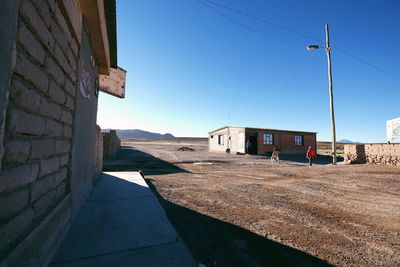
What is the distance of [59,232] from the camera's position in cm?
208

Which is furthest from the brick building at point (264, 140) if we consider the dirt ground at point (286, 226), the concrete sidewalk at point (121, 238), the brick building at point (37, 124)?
the brick building at point (37, 124)

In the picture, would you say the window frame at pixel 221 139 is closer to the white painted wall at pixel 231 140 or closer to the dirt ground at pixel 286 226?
the white painted wall at pixel 231 140

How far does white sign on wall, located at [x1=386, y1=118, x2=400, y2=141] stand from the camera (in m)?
→ 12.9

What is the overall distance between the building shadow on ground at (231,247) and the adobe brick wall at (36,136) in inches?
62.7

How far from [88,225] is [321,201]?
16.5 ft

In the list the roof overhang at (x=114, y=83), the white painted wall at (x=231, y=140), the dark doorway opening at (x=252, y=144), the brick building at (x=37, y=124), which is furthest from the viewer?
the dark doorway opening at (x=252, y=144)

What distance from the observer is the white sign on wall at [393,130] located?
42.3 ft

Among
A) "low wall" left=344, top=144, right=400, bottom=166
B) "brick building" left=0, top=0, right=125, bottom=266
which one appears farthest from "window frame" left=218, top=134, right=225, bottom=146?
"brick building" left=0, top=0, right=125, bottom=266

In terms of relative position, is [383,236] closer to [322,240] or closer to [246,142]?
[322,240]

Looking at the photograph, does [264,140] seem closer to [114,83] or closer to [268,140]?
[268,140]

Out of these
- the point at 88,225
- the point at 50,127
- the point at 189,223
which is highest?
the point at 50,127

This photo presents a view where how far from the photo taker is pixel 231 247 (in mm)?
2604

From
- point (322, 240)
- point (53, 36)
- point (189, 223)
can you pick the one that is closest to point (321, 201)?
point (322, 240)

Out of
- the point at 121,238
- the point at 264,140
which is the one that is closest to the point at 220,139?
the point at 264,140
